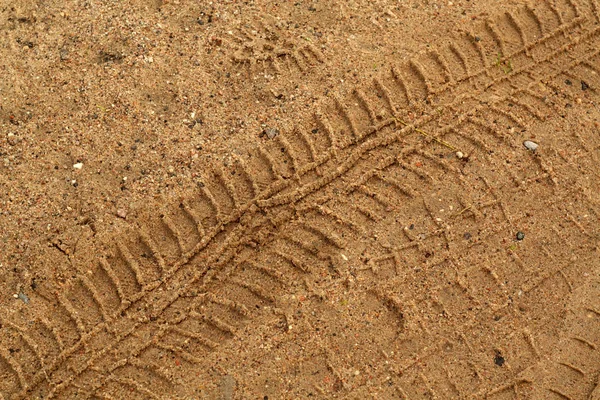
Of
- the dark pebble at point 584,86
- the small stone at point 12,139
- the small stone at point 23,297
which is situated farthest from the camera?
the dark pebble at point 584,86

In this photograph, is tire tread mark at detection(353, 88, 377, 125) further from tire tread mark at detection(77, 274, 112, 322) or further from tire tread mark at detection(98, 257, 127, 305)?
tire tread mark at detection(77, 274, 112, 322)

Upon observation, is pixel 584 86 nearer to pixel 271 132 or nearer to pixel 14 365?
pixel 271 132

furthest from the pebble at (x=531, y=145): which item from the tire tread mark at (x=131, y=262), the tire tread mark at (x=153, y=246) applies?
the tire tread mark at (x=131, y=262)

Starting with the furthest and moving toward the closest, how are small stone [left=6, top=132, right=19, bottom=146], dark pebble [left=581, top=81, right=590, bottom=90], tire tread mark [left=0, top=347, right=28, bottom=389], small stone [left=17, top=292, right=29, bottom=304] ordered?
dark pebble [left=581, top=81, right=590, bottom=90] → small stone [left=6, top=132, right=19, bottom=146] → small stone [left=17, top=292, right=29, bottom=304] → tire tread mark [left=0, top=347, right=28, bottom=389]

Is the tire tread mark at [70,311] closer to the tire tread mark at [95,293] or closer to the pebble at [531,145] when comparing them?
the tire tread mark at [95,293]

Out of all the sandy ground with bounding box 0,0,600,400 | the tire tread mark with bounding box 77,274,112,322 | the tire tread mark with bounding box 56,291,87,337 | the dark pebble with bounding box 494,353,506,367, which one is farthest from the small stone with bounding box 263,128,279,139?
the dark pebble with bounding box 494,353,506,367

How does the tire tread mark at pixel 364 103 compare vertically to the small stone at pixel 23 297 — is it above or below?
above

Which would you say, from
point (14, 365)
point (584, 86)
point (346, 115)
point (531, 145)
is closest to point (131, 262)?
point (14, 365)

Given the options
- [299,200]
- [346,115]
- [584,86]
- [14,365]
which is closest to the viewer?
[14,365]

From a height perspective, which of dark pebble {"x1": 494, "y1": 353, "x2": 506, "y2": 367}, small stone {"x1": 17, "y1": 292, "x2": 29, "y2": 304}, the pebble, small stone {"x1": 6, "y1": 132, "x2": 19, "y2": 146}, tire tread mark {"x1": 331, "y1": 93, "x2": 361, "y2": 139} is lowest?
dark pebble {"x1": 494, "y1": 353, "x2": 506, "y2": 367}
